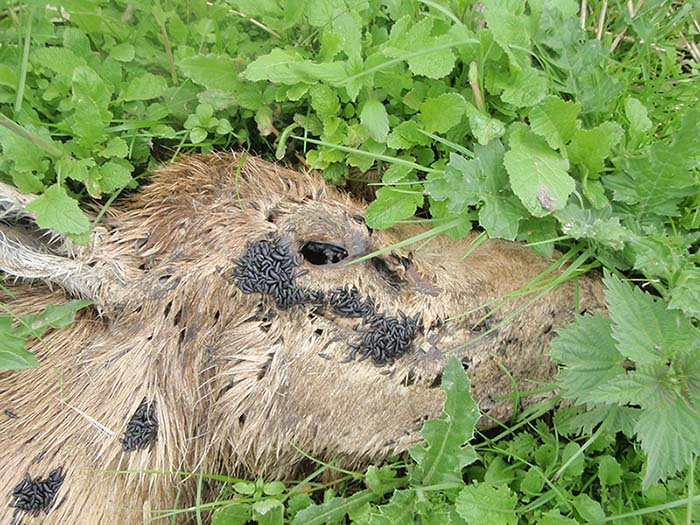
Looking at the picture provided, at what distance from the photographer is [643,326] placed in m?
2.64

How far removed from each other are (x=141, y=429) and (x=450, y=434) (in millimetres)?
1263

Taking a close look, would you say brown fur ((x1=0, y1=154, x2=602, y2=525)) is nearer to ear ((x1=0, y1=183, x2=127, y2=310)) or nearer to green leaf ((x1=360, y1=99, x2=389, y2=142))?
ear ((x1=0, y1=183, x2=127, y2=310))

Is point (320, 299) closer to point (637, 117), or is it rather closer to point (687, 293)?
point (687, 293)

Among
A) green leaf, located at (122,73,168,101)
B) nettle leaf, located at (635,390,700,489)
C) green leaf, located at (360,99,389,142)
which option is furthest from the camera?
green leaf, located at (122,73,168,101)

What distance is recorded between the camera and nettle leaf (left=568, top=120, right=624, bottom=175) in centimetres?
291

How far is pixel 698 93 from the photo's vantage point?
349cm

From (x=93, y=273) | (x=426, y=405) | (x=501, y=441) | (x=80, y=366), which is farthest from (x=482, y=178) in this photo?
(x=80, y=366)

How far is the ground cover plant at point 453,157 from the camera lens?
2697mm

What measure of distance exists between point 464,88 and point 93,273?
1976 mm

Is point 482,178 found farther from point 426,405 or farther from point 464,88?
point 426,405

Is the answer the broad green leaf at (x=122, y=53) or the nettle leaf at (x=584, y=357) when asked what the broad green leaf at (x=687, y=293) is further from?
the broad green leaf at (x=122, y=53)

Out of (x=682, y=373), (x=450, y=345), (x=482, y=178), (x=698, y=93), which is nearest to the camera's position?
(x=682, y=373)

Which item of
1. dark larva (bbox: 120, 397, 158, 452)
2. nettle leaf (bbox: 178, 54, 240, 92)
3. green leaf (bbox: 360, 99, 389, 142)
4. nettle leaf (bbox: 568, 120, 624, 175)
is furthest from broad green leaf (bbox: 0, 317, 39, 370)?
nettle leaf (bbox: 568, 120, 624, 175)

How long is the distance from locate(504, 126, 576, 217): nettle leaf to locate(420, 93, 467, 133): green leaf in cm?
28
